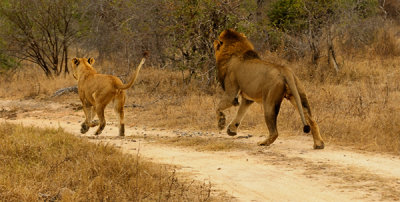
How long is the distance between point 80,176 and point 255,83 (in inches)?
117

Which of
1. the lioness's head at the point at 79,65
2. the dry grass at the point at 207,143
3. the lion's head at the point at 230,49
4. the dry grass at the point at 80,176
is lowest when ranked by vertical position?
the dry grass at the point at 207,143

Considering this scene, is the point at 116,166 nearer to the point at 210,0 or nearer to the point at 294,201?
the point at 294,201

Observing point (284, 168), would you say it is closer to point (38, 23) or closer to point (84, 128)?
point (84, 128)

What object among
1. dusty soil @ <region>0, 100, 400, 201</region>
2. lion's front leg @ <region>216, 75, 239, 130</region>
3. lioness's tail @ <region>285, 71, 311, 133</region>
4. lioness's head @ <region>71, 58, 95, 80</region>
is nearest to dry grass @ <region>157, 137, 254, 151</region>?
dusty soil @ <region>0, 100, 400, 201</region>

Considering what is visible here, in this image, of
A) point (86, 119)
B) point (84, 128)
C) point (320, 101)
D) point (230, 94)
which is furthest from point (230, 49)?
point (320, 101)

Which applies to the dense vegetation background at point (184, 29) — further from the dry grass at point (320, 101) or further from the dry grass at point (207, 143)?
the dry grass at point (207, 143)

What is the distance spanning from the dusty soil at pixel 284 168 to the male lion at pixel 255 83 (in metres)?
0.40

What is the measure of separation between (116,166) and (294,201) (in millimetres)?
1730

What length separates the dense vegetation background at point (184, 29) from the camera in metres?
12.4

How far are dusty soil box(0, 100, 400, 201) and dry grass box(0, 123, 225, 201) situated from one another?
1.35ft

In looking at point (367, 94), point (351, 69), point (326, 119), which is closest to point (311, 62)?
point (351, 69)

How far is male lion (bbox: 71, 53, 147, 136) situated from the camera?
26.6 ft

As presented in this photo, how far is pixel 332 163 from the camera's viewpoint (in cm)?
626

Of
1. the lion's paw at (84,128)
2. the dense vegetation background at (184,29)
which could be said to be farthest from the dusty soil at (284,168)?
the dense vegetation background at (184,29)
